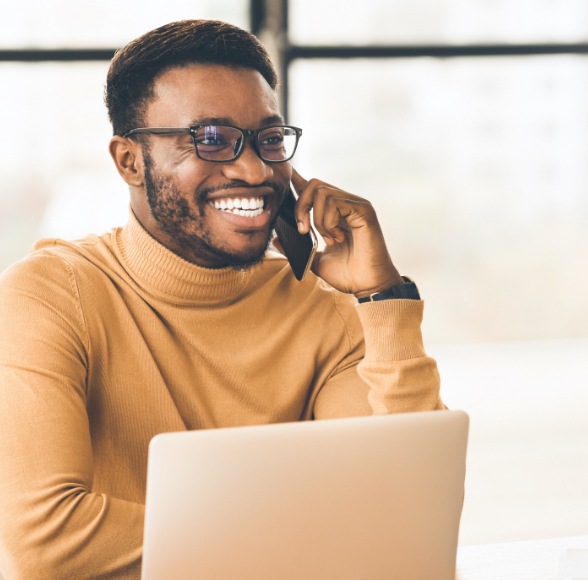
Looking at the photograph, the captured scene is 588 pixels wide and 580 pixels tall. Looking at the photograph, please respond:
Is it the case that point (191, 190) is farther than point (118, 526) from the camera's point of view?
Yes

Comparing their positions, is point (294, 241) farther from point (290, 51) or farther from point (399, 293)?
point (290, 51)

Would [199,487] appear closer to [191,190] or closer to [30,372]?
[30,372]

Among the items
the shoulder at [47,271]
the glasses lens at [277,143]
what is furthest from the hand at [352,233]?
the shoulder at [47,271]

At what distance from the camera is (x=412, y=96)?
4.67 m

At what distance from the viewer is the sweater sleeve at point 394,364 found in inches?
61.9

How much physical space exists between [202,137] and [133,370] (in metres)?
0.43

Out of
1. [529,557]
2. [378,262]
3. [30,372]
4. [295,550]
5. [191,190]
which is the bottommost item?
[529,557]

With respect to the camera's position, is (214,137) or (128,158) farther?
(128,158)

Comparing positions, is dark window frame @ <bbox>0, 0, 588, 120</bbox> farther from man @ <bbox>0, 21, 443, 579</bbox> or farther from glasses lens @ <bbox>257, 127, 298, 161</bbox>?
glasses lens @ <bbox>257, 127, 298, 161</bbox>

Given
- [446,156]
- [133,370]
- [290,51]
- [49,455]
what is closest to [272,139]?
[133,370]

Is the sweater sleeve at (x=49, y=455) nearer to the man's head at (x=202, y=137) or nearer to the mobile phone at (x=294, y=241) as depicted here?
the man's head at (x=202, y=137)

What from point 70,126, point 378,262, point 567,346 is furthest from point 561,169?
point 378,262

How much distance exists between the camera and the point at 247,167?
1.59m

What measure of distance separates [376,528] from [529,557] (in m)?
0.41
